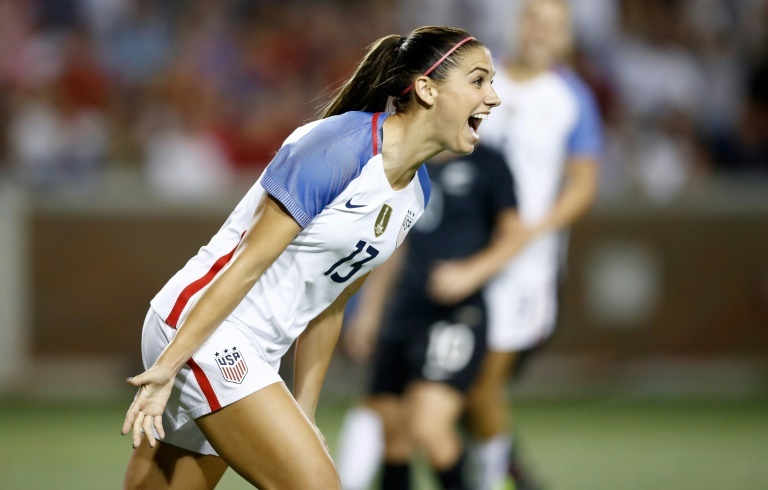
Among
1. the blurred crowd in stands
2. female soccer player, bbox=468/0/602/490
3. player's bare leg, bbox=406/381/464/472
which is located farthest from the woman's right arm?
the blurred crowd in stands

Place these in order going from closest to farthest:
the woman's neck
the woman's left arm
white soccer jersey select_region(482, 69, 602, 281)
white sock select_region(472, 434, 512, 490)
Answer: the woman's neck < the woman's left arm < white sock select_region(472, 434, 512, 490) < white soccer jersey select_region(482, 69, 602, 281)

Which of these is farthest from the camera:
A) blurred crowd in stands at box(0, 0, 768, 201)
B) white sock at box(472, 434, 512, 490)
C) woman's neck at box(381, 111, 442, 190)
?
blurred crowd in stands at box(0, 0, 768, 201)

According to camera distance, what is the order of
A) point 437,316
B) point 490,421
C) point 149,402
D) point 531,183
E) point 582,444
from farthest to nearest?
point 582,444
point 531,183
point 490,421
point 437,316
point 149,402

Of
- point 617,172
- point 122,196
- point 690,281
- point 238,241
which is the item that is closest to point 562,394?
point 690,281

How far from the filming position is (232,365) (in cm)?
379

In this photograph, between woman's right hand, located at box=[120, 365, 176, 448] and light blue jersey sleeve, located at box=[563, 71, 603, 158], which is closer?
woman's right hand, located at box=[120, 365, 176, 448]

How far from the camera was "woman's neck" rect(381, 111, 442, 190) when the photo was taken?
3879 millimetres

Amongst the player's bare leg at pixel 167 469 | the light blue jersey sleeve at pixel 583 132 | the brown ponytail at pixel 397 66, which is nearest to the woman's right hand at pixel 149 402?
the player's bare leg at pixel 167 469

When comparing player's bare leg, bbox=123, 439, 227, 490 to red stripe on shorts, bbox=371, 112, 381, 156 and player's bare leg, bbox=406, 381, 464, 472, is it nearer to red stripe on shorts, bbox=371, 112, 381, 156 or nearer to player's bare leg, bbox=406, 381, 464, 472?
red stripe on shorts, bbox=371, 112, 381, 156

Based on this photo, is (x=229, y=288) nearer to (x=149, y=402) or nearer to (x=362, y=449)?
(x=149, y=402)

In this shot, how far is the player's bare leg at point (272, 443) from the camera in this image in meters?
3.68

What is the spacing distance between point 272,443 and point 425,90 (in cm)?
119

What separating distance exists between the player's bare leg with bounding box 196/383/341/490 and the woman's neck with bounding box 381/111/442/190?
2.48 ft

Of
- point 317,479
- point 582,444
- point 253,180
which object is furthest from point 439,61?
point 253,180
